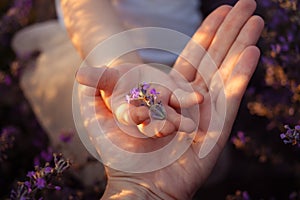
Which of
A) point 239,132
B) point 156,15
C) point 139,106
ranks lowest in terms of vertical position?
point 239,132

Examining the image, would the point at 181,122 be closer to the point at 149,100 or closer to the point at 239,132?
the point at 149,100

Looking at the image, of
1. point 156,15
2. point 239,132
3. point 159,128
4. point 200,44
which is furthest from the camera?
point 156,15

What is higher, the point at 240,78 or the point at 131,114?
the point at 131,114

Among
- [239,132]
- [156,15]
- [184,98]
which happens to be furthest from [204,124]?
[156,15]

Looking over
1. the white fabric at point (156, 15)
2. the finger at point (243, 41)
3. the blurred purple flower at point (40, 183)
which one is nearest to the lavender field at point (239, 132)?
the blurred purple flower at point (40, 183)

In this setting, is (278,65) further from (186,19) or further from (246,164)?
(246,164)

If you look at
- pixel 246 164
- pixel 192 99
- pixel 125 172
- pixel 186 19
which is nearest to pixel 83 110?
pixel 125 172
